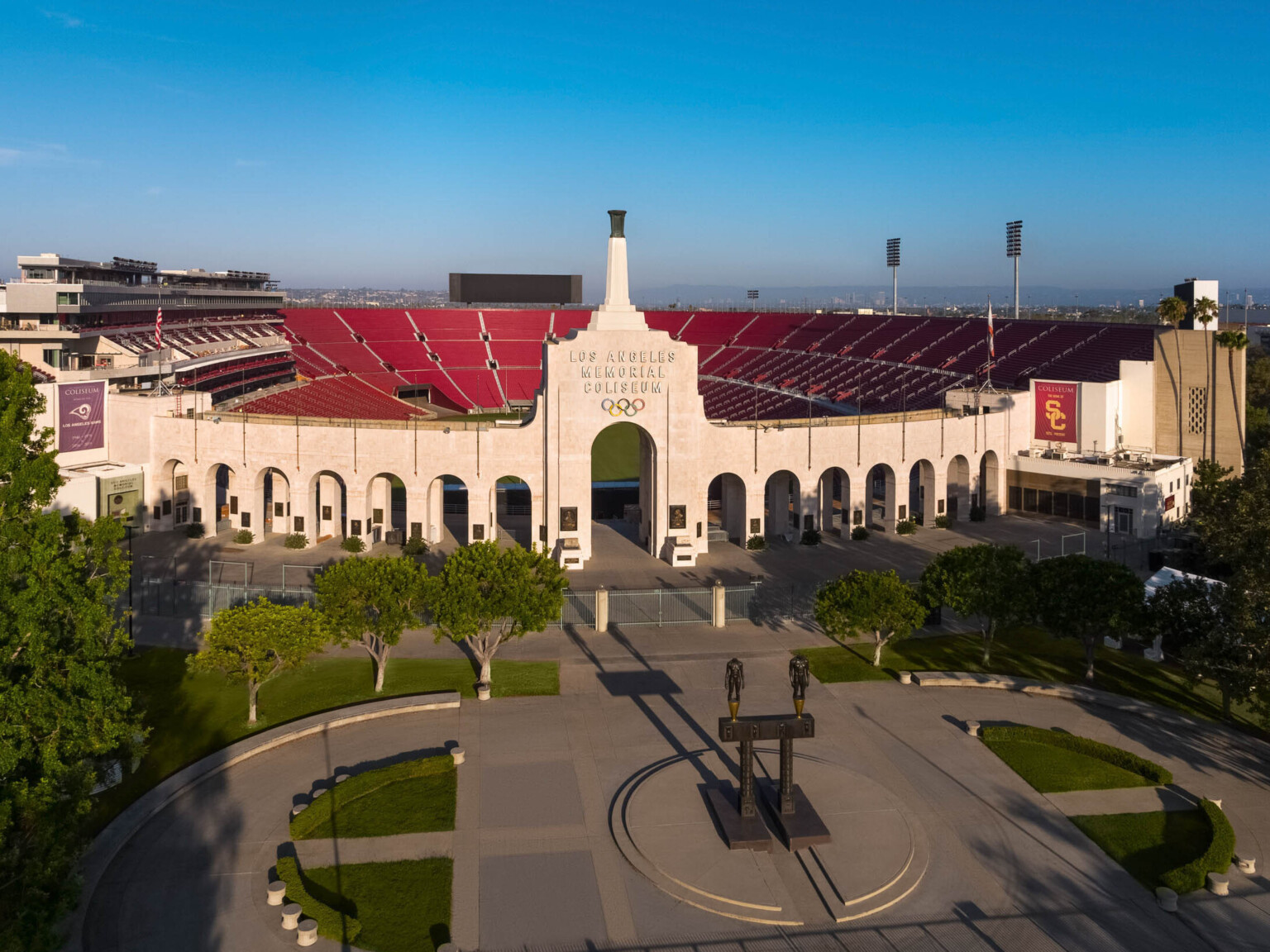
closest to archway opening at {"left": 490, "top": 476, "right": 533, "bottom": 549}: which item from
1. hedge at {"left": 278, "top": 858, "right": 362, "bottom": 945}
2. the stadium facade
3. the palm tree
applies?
the stadium facade

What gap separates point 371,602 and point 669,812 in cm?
1574

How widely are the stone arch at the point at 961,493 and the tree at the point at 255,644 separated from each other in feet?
155

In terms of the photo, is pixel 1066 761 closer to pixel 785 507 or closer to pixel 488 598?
pixel 488 598

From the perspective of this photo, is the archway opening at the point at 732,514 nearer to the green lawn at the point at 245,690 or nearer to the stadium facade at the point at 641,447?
the stadium facade at the point at 641,447

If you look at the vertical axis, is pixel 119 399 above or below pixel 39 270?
below

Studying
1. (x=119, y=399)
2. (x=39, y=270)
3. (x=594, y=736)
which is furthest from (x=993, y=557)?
(x=39, y=270)

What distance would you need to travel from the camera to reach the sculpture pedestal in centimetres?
2959

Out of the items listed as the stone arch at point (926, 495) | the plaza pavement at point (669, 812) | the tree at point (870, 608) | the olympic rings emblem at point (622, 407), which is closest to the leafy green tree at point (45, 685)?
the plaza pavement at point (669, 812)

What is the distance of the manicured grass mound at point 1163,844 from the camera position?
28.0 m

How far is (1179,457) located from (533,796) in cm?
5650

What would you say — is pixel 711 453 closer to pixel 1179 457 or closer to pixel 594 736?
pixel 594 736

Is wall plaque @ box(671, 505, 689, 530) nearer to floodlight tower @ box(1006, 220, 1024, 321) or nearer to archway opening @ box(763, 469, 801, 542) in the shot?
archway opening @ box(763, 469, 801, 542)

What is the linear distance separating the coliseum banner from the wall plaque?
2949cm

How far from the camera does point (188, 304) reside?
119 meters
